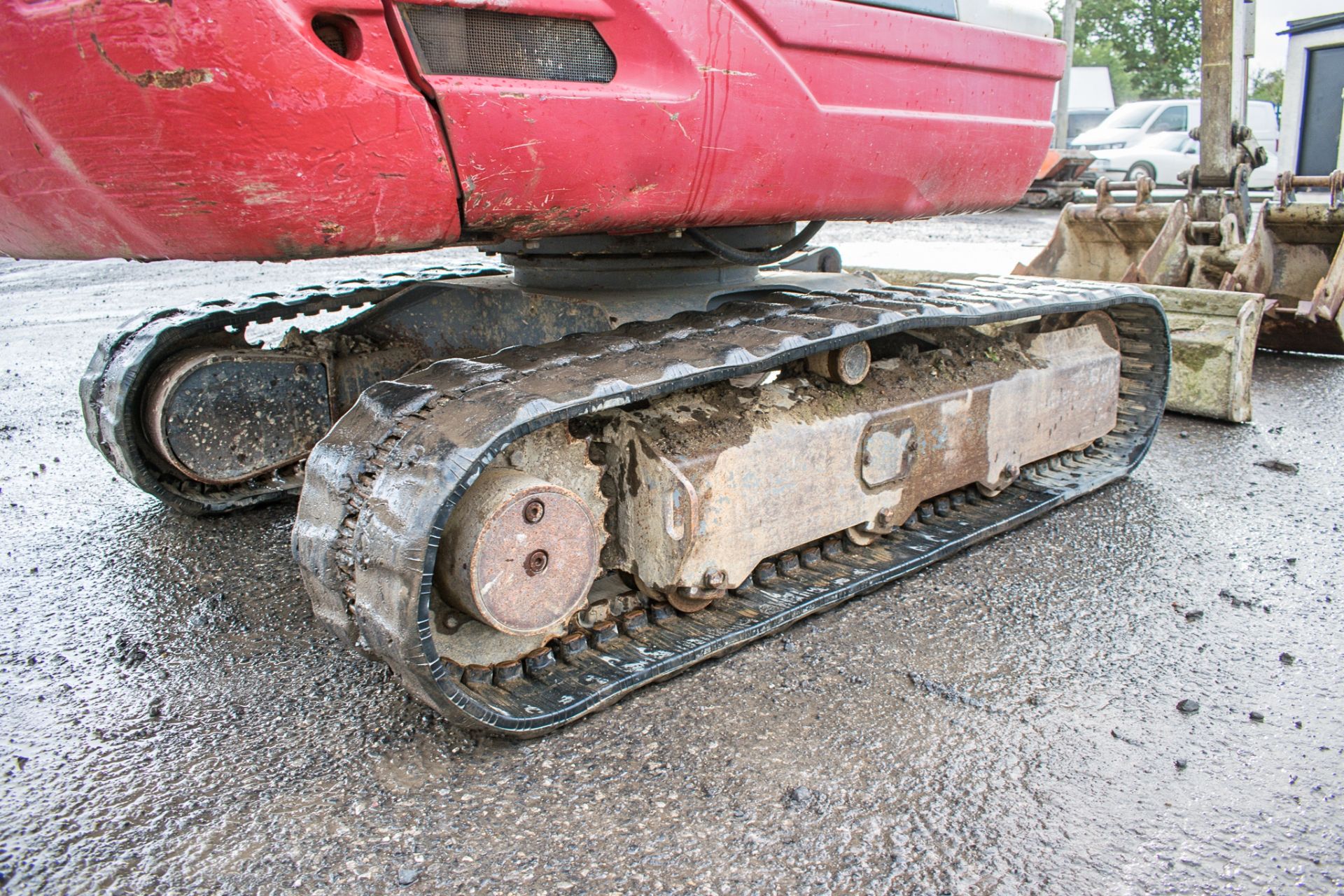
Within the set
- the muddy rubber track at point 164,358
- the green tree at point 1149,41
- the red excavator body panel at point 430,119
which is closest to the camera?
the red excavator body panel at point 430,119

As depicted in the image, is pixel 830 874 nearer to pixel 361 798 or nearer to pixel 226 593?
pixel 361 798

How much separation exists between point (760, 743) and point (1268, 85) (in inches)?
2110

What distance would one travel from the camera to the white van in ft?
59.0

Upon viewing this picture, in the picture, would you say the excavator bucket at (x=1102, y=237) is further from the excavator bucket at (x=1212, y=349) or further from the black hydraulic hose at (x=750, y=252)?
the black hydraulic hose at (x=750, y=252)

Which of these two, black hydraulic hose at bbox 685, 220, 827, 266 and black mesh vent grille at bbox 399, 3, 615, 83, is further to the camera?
black hydraulic hose at bbox 685, 220, 827, 266

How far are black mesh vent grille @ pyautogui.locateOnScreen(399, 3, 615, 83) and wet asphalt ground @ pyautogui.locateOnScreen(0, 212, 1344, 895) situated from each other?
133cm

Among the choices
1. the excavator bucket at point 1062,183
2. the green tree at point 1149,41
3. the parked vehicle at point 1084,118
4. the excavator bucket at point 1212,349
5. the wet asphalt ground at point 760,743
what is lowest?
the wet asphalt ground at point 760,743

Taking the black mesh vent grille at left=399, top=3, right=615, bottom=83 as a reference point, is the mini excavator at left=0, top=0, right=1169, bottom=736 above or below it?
below

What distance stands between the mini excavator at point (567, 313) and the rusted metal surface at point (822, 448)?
0.04 feet

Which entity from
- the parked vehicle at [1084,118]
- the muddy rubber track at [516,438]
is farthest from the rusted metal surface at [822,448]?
the parked vehicle at [1084,118]

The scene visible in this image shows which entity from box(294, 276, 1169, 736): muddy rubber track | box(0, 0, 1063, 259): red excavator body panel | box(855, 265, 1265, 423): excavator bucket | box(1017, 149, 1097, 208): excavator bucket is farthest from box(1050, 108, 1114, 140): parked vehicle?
box(0, 0, 1063, 259): red excavator body panel

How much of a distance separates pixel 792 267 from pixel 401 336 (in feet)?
4.70

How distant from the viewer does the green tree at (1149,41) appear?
40562mm

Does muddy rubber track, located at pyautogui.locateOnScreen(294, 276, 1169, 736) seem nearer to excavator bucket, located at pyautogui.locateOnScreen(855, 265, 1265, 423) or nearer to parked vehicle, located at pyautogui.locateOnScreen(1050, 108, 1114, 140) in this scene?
excavator bucket, located at pyautogui.locateOnScreen(855, 265, 1265, 423)
